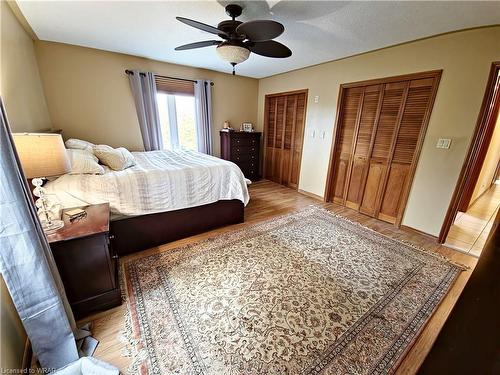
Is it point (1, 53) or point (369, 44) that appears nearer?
point (1, 53)

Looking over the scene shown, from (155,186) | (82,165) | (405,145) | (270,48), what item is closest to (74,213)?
(82,165)

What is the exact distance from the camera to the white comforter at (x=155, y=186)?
1.82m

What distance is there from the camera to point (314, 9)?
1876mm

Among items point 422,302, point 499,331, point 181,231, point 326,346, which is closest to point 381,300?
point 422,302

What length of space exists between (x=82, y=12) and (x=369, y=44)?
3.26m

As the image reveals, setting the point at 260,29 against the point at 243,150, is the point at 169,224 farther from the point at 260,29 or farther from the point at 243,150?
the point at 243,150

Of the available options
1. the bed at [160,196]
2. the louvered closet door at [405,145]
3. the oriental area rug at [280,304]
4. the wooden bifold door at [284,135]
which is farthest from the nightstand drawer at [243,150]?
the louvered closet door at [405,145]

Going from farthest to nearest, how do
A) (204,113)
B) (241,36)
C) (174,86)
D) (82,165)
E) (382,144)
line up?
1. (204,113)
2. (174,86)
3. (382,144)
4. (82,165)
5. (241,36)

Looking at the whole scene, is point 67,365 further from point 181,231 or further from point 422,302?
point 422,302

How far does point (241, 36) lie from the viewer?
1762 millimetres

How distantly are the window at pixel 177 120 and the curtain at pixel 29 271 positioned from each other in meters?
3.18

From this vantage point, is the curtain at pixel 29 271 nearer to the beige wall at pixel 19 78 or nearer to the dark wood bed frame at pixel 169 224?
the dark wood bed frame at pixel 169 224

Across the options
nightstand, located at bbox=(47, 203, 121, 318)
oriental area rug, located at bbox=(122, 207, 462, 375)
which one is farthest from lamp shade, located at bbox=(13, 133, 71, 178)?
oriental area rug, located at bbox=(122, 207, 462, 375)

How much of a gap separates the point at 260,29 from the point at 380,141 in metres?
2.39
